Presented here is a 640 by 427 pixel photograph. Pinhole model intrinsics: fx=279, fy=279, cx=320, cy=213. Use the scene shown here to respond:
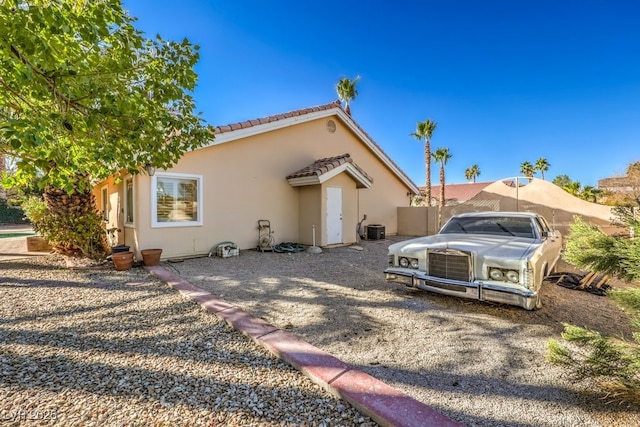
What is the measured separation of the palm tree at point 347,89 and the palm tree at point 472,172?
102ft

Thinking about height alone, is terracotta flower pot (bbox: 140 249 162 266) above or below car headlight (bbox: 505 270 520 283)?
below

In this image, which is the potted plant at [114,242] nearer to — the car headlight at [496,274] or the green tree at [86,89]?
the green tree at [86,89]

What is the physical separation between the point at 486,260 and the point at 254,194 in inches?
316

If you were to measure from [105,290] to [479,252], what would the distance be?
667 centimetres

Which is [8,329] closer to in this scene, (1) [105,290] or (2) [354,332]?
(1) [105,290]

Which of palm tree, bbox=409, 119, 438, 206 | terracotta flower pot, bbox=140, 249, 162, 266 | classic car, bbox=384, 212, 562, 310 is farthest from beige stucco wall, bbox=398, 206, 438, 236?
terracotta flower pot, bbox=140, 249, 162, 266

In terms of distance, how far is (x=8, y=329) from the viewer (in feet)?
11.7

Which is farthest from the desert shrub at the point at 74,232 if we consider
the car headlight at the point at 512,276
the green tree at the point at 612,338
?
the green tree at the point at 612,338

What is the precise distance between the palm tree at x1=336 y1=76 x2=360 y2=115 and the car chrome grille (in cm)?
1880

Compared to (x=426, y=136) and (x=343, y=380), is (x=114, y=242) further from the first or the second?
(x=426, y=136)

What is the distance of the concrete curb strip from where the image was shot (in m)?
1.98

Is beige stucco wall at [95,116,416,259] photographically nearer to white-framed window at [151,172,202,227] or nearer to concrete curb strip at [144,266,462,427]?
white-framed window at [151,172,202,227]

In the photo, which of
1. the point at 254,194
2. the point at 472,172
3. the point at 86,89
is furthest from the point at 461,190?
the point at 86,89

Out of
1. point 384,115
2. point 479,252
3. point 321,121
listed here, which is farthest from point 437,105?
point 479,252
